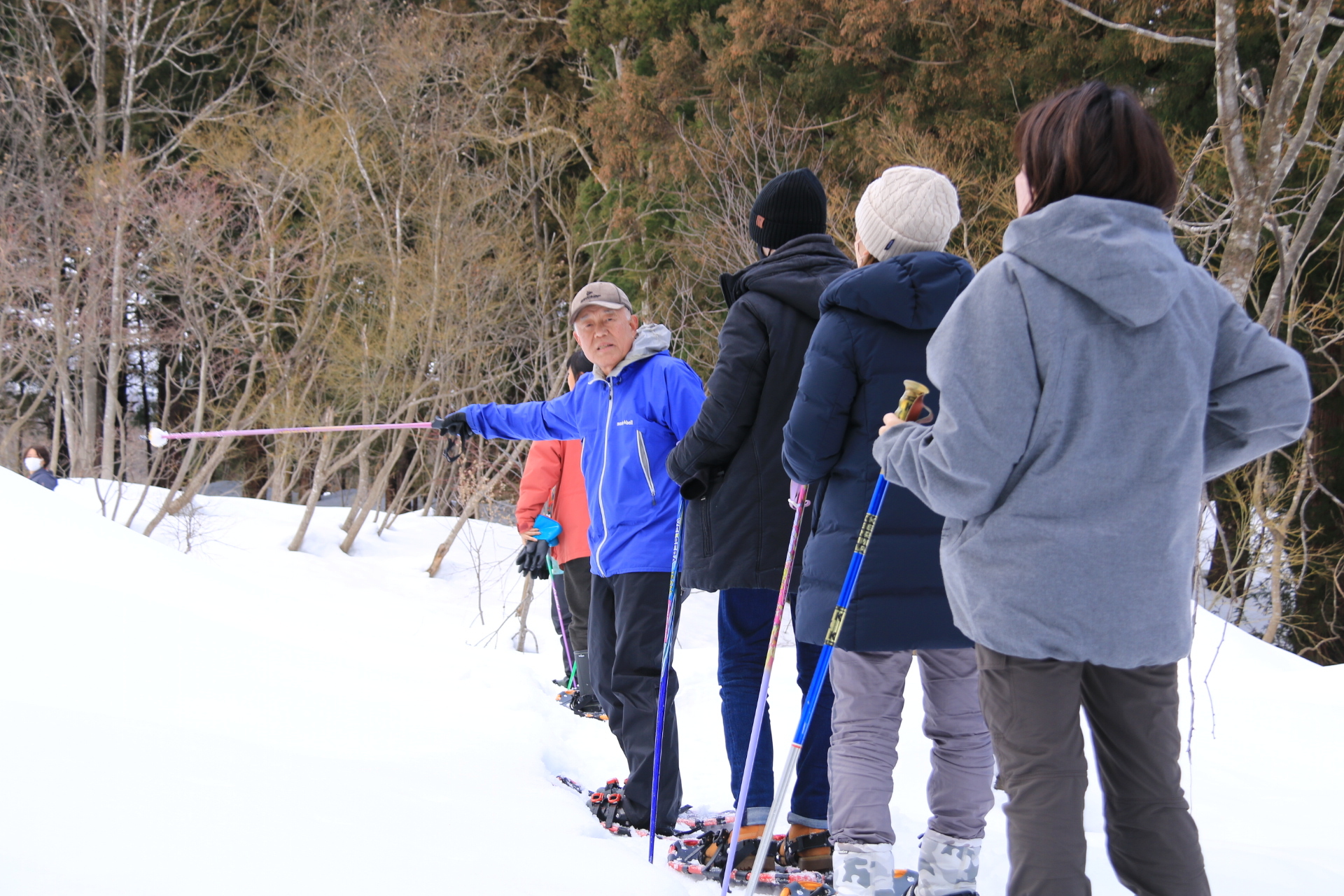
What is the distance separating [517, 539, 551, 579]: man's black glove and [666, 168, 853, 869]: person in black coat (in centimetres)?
232

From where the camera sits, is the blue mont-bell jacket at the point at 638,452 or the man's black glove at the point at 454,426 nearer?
the blue mont-bell jacket at the point at 638,452

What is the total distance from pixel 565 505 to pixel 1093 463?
383cm

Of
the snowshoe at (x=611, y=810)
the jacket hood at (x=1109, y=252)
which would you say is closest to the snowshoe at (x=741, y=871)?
the snowshoe at (x=611, y=810)

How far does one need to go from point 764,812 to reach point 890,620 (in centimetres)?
91

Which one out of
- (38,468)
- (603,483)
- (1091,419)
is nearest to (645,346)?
(603,483)

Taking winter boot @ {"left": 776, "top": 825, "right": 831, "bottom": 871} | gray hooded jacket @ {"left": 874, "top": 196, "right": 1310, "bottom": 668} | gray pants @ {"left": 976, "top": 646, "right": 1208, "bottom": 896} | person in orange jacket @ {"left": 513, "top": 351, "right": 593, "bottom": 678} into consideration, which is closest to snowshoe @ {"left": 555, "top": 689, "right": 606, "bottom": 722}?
person in orange jacket @ {"left": 513, "top": 351, "right": 593, "bottom": 678}

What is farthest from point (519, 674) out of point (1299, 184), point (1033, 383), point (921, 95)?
point (1299, 184)

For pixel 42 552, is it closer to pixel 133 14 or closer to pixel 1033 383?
pixel 1033 383

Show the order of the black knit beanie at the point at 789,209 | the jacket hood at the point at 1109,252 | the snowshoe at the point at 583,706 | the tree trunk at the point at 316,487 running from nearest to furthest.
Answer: the jacket hood at the point at 1109,252 < the black knit beanie at the point at 789,209 < the snowshoe at the point at 583,706 < the tree trunk at the point at 316,487

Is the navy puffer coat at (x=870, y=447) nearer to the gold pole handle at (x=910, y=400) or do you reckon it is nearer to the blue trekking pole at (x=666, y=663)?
the gold pole handle at (x=910, y=400)

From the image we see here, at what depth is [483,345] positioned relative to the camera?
14367mm

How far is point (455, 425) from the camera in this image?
370 centimetres

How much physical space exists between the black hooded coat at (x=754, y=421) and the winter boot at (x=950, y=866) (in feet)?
2.53

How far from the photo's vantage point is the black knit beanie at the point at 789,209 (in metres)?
2.75
